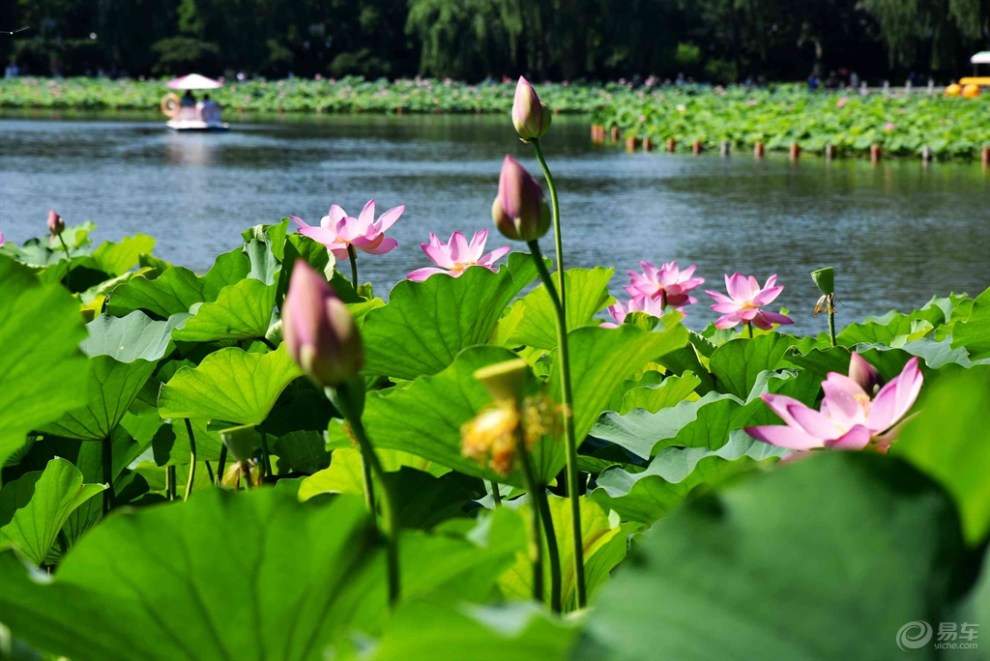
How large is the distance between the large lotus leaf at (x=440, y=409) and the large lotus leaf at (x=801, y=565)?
36cm

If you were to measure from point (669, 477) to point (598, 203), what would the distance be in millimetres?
10042

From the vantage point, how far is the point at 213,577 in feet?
1.65

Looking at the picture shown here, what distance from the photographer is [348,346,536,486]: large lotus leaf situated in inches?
30.6

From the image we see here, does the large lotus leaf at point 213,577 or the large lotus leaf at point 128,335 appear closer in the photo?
the large lotus leaf at point 213,577

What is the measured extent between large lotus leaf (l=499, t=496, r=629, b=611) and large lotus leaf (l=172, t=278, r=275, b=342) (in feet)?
1.55

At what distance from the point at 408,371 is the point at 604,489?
28cm

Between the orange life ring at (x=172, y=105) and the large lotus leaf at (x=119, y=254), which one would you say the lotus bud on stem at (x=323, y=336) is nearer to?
the large lotus leaf at (x=119, y=254)

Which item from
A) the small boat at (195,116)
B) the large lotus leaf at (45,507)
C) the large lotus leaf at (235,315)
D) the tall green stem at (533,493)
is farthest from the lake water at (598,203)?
the tall green stem at (533,493)

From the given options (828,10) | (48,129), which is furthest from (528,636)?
(828,10)

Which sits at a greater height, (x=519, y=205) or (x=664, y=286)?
(x=519, y=205)

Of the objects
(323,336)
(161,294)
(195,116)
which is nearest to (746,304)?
(161,294)

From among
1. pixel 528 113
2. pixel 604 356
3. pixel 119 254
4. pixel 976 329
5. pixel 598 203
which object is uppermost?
pixel 528 113

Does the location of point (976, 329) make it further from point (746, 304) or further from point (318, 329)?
point (318, 329)

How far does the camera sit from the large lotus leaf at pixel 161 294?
4.75 ft
